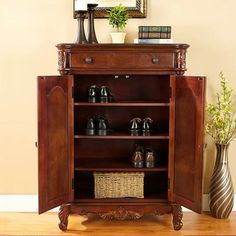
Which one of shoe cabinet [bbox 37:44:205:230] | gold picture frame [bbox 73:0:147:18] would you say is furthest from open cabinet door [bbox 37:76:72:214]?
gold picture frame [bbox 73:0:147:18]

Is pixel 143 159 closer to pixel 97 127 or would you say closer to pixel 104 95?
pixel 97 127

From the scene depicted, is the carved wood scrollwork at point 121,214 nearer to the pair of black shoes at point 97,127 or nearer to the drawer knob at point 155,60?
the pair of black shoes at point 97,127

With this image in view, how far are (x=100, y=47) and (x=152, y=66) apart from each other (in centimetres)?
35

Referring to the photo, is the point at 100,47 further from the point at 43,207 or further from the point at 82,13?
the point at 43,207

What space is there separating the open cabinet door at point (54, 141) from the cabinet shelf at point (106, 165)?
14 cm

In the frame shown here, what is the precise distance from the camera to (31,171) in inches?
126

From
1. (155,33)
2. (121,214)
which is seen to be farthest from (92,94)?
(121,214)

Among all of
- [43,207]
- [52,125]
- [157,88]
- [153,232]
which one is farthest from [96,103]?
[153,232]

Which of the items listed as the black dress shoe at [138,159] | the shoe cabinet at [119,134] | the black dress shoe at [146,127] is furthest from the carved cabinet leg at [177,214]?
the black dress shoe at [146,127]

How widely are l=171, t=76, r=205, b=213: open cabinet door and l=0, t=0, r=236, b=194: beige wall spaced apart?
1.58ft

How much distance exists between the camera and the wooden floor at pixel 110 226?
2805 millimetres

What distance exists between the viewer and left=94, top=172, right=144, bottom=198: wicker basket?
114 inches

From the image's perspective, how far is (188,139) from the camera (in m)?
2.68

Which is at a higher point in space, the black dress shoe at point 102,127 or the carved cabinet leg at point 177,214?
the black dress shoe at point 102,127
